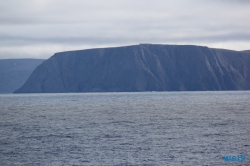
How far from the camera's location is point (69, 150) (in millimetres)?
36875

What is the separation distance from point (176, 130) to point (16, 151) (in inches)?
790

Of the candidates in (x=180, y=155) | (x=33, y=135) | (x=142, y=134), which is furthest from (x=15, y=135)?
(x=180, y=155)

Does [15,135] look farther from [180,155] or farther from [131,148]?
[180,155]

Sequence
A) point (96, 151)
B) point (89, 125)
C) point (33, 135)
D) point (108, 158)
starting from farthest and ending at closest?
point (89, 125), point (33, 135), point (96, 151), point (108, 158)

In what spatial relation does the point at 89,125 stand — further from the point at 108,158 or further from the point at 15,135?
the point at 108,158

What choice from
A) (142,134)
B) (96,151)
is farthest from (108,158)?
(142,134)

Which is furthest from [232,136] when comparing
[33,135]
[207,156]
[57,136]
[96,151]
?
[33,135]

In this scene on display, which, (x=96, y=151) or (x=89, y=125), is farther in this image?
(x=89, y=125)

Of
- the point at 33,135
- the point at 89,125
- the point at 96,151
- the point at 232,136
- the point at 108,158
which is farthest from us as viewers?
the point at 89,125

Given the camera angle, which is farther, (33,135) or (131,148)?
(33,135)

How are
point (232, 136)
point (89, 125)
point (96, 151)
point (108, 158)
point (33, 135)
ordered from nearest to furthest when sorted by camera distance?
1. point (108, 158)
2. point (96, 151)
3. point (232, 136)
4. point (33, 135)
5. point (89, 125)

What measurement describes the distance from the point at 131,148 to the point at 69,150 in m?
5.49

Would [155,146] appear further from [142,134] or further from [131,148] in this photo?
[142,134]

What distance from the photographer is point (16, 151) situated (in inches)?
1449
